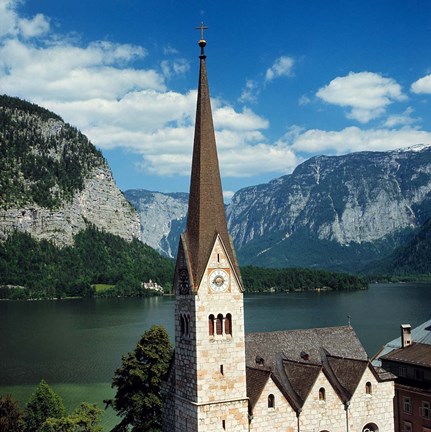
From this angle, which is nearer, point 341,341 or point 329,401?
point 329,401

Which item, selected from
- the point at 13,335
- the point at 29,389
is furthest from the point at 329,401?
the point at 13,335

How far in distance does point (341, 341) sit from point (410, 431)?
9067 mm

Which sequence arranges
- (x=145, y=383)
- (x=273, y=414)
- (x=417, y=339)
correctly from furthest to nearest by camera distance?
(x=417, y=339), (x=145, y=383), (x=273, y=414)

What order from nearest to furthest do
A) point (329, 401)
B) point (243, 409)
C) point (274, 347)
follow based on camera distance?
point (243, 409), point (329, 401), point (274, 347)

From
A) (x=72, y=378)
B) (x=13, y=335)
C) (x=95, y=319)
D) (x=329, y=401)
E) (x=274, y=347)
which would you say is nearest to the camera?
(x=329, y=401)

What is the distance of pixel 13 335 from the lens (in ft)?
467

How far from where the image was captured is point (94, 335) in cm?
13875

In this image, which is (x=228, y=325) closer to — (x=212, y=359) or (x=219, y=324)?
(x=219, y=324)

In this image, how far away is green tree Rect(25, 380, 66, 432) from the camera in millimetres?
54406

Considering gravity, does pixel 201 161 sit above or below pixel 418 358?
above

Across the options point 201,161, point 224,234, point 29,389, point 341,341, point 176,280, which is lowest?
point 29,389

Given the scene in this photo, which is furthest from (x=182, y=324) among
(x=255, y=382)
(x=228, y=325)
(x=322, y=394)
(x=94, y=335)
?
(x=94, y=335)

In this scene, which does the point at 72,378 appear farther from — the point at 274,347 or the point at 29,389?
the point at 274,347

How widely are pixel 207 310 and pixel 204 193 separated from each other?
769cm
